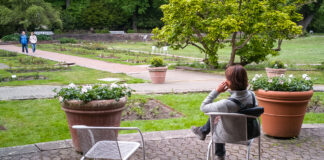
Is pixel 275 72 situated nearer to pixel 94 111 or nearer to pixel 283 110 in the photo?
pixel 283 110

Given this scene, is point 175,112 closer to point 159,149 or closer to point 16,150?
point 159,149

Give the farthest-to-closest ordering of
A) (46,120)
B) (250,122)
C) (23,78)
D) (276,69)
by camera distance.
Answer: (23,78) → (276,69) → (46,120) → (250,122)

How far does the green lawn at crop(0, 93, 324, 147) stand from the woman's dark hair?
2.40 m

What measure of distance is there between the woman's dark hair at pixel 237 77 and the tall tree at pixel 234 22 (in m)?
9.31

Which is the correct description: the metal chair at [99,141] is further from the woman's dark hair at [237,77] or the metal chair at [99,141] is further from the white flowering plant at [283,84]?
the white flowering plant at [283,84]

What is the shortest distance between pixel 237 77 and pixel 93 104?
1809mm

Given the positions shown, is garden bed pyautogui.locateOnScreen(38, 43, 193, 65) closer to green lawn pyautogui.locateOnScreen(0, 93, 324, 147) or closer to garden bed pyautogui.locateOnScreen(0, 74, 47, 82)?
garden bed pyautogui.locateOnScreen(0, 74, 47, 82)

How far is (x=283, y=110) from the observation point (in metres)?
4.71

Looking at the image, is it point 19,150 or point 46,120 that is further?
point 46,120

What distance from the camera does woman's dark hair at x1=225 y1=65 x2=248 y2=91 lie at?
3.28m

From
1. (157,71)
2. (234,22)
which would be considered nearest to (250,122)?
(157,71)

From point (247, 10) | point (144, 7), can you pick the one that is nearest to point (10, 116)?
point (247, 10)

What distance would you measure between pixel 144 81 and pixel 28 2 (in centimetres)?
3074

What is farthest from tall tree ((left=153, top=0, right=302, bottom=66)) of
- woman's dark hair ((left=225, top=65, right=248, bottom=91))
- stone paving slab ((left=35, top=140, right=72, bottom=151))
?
woman's dark hair ((left=225, top=65, right=248, bottom=91))
